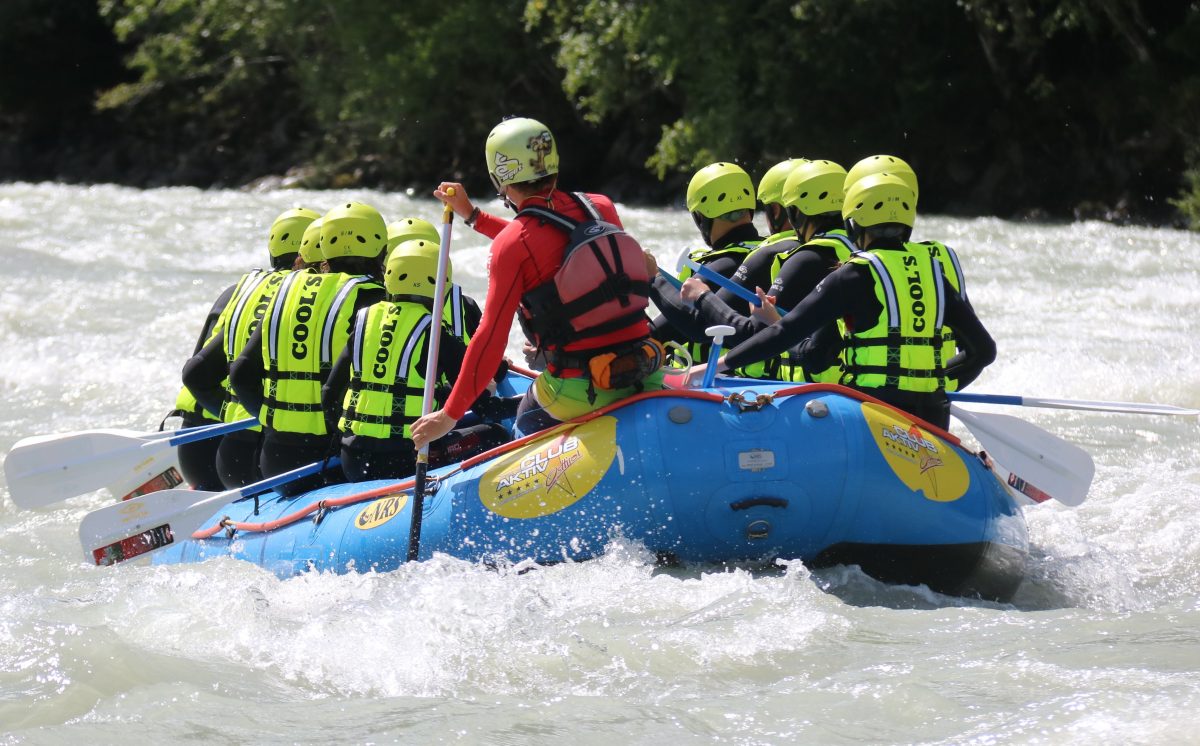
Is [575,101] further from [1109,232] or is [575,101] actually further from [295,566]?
[295,566]

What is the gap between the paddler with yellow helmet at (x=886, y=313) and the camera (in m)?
5.18

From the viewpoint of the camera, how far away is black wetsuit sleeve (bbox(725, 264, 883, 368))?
16.9 ft

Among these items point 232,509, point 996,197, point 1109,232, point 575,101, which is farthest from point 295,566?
point 575,101

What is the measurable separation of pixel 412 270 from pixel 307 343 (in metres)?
0.62

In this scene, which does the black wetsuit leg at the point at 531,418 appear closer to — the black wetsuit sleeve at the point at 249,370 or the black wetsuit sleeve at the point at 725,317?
the black wetsuit sleeve at the point at 725,317

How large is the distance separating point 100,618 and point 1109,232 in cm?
1383

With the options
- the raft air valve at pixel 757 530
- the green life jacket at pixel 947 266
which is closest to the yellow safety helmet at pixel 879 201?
the green life jacket at pixel 947 266

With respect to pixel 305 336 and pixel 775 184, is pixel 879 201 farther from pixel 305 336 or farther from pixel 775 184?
pixel 305 336

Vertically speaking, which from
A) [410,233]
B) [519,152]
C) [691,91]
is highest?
[691,91]

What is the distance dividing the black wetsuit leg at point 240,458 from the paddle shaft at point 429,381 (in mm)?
1456

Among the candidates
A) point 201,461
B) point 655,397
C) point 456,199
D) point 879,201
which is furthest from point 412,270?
point 201,461

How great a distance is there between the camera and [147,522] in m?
5.97

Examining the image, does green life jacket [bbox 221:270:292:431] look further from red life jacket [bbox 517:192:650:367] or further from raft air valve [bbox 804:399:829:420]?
raft air valve [bbox 804:399:829:420]

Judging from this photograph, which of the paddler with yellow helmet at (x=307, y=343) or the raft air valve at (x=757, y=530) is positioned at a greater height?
the paddler with yellow helmet at (x=307, y=343)
